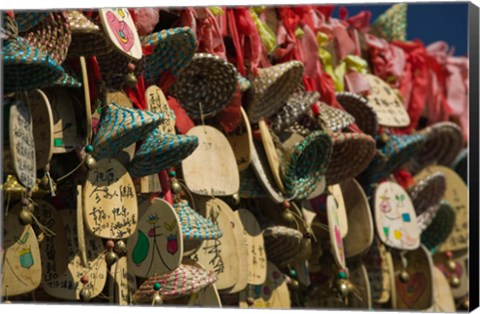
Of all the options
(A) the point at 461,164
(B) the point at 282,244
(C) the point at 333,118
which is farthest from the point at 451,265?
(B) the point at 282,244

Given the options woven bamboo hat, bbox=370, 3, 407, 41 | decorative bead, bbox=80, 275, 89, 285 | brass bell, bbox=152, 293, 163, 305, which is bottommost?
brass bell, bbox=152, 293, 163, 305

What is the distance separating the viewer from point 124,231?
5.03ft

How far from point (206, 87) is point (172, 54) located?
0.10m

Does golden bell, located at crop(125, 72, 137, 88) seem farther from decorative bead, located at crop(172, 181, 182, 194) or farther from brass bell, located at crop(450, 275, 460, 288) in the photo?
brass bell, located at crop(450, 275, 460, 288)

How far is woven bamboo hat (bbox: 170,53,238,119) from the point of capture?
171cm

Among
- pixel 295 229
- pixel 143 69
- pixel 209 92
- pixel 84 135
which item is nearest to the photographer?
pixel 84 135

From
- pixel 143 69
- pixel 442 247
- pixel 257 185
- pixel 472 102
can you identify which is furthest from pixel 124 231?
pixel 442 247

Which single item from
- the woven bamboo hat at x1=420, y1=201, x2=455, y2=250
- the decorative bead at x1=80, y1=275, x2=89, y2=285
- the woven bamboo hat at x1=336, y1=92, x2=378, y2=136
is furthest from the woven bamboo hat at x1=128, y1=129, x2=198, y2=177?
the woven bamboo hat at x1=420, y1=201, x2=455, y2=250

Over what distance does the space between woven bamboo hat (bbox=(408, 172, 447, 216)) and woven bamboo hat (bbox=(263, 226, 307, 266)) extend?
1.51ft

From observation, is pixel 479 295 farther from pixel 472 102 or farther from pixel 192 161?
pixel 192 161

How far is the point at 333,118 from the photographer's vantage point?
6.59 feet

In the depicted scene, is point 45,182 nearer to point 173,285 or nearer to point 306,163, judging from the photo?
point 173,285

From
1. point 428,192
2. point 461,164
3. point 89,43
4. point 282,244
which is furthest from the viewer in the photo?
point 461,164

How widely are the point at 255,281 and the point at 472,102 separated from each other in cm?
39
